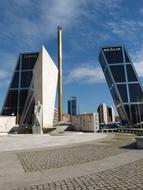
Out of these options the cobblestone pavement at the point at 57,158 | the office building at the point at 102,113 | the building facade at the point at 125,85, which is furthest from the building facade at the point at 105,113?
the cobblestone pavement at the point at 57,158

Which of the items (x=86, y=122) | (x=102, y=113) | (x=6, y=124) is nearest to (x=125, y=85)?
(x=86, y=122)

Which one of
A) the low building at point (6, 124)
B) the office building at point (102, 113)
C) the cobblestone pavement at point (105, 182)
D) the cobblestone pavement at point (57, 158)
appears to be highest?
the office building at point (102, 113)

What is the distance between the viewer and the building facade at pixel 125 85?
321 ft

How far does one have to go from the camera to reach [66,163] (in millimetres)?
9047

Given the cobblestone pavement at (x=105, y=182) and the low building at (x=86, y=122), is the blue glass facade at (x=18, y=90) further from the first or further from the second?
the cobblestone pavement at (x=105, y=182)

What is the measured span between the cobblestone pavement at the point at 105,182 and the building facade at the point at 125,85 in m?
91.8

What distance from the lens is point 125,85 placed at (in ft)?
322

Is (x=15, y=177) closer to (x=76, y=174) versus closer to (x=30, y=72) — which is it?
(x=76, y=174)

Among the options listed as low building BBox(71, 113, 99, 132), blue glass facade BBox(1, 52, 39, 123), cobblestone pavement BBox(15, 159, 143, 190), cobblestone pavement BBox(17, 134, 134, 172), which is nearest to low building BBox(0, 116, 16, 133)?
low building BBox(71, 113, 99, 132)

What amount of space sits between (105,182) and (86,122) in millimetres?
37190

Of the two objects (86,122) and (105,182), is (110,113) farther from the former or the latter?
(105,182)

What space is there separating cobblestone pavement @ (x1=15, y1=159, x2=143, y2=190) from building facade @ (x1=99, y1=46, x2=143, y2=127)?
91.8 metres

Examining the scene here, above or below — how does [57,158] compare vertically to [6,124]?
below

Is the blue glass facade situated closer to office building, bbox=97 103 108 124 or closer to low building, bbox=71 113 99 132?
low building, bbox=71 113 99 132
